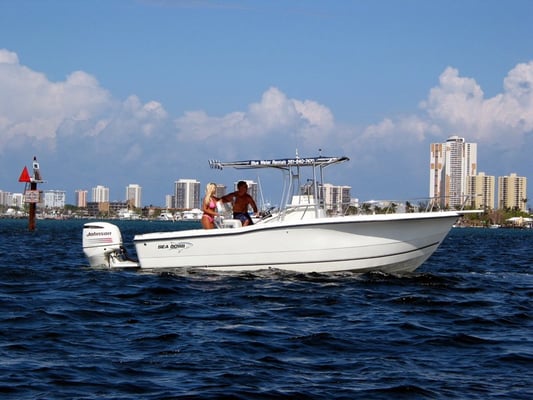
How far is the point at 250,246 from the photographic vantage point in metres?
16.8

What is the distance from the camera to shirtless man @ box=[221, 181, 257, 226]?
17750 millimetres

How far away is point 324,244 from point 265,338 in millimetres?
6544

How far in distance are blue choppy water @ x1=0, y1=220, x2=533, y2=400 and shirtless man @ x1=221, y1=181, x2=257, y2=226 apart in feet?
5.43

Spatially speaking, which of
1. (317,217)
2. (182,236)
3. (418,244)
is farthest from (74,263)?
(418,244)

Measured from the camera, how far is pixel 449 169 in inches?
3396

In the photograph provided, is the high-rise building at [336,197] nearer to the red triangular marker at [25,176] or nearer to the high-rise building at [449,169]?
the high-rise building at [449,169]

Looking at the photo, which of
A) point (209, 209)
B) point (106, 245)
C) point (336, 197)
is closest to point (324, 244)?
point (336, 197)

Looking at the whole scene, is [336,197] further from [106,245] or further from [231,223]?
[106,245]

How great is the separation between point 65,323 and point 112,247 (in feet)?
25.0

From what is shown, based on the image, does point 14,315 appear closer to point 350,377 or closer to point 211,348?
point 211,348

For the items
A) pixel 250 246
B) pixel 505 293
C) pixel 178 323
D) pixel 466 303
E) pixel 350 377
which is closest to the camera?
pixel 350 377

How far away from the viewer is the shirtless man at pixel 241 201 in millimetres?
17750

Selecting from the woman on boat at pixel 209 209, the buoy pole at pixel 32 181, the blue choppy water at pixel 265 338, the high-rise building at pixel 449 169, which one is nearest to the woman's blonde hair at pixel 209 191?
the woman on boat at pixel 209 209

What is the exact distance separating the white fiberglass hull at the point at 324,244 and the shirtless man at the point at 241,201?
1.02 metres
